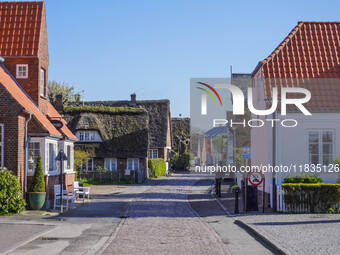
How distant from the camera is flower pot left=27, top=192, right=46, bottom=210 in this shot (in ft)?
70.2

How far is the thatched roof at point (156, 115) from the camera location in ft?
224

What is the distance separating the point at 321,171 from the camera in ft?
77.7

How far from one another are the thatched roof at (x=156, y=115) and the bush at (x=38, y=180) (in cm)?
4570

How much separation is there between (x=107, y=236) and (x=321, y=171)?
12219 mm

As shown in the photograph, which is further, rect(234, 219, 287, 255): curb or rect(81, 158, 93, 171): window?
rect(81, 158, 93, 171): window

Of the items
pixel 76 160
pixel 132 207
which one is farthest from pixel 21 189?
pixel 76 160

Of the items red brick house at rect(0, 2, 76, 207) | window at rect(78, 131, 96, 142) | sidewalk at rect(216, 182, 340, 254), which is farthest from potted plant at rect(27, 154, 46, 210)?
window at rect(78, 131, 96, 142)

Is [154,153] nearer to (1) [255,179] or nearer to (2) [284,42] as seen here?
(2) [284,42]

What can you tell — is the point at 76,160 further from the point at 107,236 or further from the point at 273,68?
the point at 107,236

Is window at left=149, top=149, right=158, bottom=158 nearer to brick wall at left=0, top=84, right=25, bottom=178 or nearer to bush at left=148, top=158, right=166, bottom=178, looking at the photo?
bush at left=148, top=158, right=166, bottom=178

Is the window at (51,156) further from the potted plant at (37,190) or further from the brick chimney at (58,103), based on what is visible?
the brick chimney at (58,103)

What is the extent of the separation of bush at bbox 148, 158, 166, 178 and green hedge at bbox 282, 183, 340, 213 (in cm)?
3698

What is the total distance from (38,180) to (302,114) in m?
11.2

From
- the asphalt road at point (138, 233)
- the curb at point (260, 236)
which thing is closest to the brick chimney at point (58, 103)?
the asphalt road at point (138, 233)
